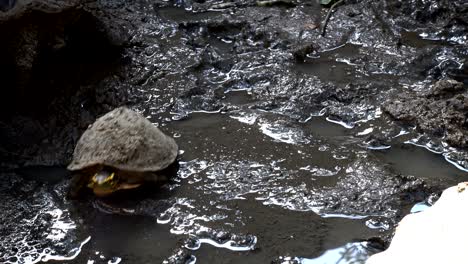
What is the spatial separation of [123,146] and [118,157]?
73 mm

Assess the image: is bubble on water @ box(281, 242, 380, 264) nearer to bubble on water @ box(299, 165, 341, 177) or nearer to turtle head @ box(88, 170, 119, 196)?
bubble on water @ box(299, 165, 341, 177)

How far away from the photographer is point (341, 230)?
11.1 ft

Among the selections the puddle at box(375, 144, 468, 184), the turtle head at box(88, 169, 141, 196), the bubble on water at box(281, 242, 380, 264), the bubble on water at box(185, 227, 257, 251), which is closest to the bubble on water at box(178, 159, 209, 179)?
the turtle head at box(88, 169, 141, 196)

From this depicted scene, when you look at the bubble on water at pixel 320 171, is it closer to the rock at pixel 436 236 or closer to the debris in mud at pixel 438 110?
the debris in mud at pixel 438 110

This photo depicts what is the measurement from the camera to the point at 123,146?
3668 millimetres

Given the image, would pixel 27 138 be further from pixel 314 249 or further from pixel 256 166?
pixel 314 249

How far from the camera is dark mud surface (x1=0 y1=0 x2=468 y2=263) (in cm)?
342

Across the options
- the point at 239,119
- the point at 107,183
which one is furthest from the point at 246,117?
the point at 107,183

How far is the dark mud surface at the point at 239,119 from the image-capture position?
11.2 feet

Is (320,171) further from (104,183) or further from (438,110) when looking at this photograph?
(104,183)

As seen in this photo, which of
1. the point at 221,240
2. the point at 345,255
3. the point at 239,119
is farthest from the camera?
the point at 239,119

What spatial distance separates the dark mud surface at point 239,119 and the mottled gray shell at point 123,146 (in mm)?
172

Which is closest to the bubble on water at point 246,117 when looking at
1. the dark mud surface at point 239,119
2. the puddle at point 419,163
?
the dark mud surface at point 239,119

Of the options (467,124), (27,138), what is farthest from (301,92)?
(27,138)
